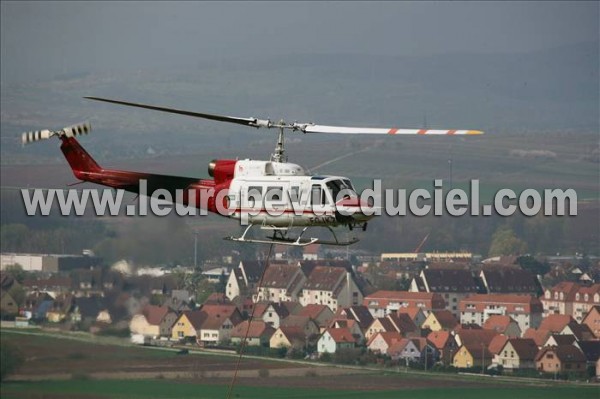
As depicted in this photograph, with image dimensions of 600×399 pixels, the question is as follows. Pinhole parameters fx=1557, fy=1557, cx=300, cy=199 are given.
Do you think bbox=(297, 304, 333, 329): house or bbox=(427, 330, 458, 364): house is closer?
bbox=(427, 330, 458, 364): house

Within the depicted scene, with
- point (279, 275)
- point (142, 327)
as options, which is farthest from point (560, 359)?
point (142, 327)

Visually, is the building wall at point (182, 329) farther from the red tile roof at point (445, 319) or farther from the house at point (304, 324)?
the red tile roof at point (445, 319)

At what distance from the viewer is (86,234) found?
4447 centimetres

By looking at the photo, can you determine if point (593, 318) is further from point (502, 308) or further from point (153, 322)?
point (153, 322)

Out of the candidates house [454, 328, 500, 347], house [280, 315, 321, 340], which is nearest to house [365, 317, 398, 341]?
house [280, 315, 321, 340]

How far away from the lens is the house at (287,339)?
49731mm

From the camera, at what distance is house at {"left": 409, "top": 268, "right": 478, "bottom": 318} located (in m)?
61.1

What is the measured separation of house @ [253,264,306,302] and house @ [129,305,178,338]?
34.4 feet

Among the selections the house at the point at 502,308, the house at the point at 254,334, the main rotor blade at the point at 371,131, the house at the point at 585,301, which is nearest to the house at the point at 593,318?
the house at the point at 585,301

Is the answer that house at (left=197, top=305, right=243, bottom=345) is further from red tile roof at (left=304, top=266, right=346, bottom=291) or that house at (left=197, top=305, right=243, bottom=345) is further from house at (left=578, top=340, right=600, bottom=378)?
house at (left=578, top=340, right=600, bottom=378)

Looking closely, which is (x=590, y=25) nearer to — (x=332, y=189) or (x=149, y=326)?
(x=149, y=326)

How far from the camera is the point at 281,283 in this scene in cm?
5638

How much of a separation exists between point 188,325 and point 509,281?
19020 mm

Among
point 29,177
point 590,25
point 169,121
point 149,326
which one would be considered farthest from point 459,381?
point 590,25
